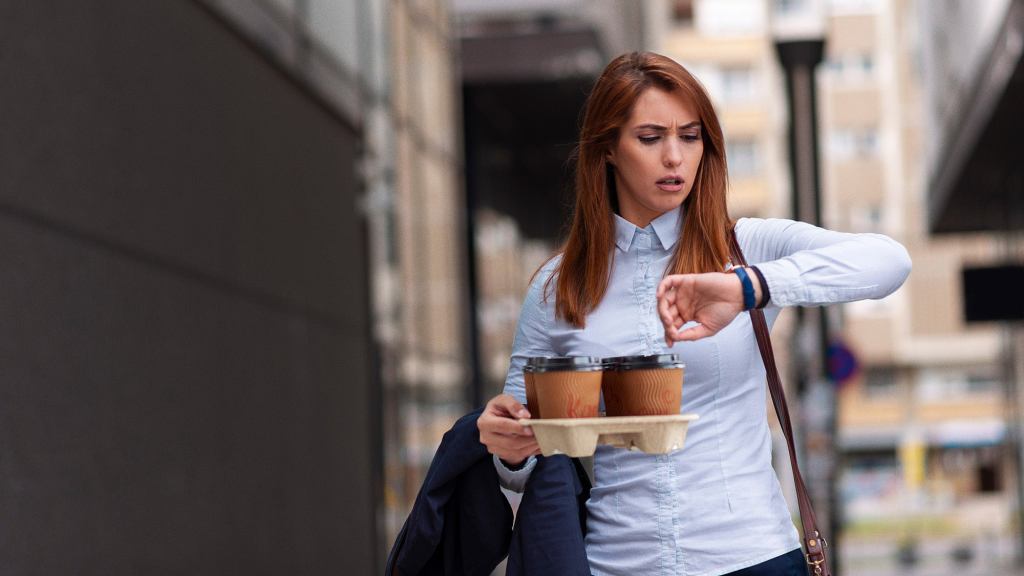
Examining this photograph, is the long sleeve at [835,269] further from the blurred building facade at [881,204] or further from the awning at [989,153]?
the blurred building facade at [881,204]

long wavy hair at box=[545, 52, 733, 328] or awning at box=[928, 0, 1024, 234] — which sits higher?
awning at box=[928, 0, 1024, 234]

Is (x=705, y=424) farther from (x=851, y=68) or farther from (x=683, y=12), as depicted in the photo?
(x=851, y=68)

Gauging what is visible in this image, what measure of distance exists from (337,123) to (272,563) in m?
3.77

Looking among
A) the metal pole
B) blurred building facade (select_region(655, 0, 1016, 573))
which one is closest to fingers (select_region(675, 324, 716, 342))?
the metal pole

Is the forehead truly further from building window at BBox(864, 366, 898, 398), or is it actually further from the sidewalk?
building window at BBox(864, 366, 898, 398)

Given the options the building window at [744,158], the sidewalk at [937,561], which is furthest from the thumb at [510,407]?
the building window at [744,158]

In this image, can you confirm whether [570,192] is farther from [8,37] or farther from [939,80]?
[939,80]

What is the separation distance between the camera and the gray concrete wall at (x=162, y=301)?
5730 mm

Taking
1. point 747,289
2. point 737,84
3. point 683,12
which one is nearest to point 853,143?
point 737,84

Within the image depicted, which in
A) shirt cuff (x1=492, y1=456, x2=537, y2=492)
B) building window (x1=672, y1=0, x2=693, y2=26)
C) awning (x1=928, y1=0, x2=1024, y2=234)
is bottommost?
shirt cuff (x1=492, y1=456, x2=537, y2=492)

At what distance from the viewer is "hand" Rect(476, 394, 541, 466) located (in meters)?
2.56

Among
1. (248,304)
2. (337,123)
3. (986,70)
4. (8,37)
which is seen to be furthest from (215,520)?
(986,70)

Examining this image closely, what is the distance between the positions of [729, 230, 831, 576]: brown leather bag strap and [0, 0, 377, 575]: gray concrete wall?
11.4 ft

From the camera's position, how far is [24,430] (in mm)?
5605
